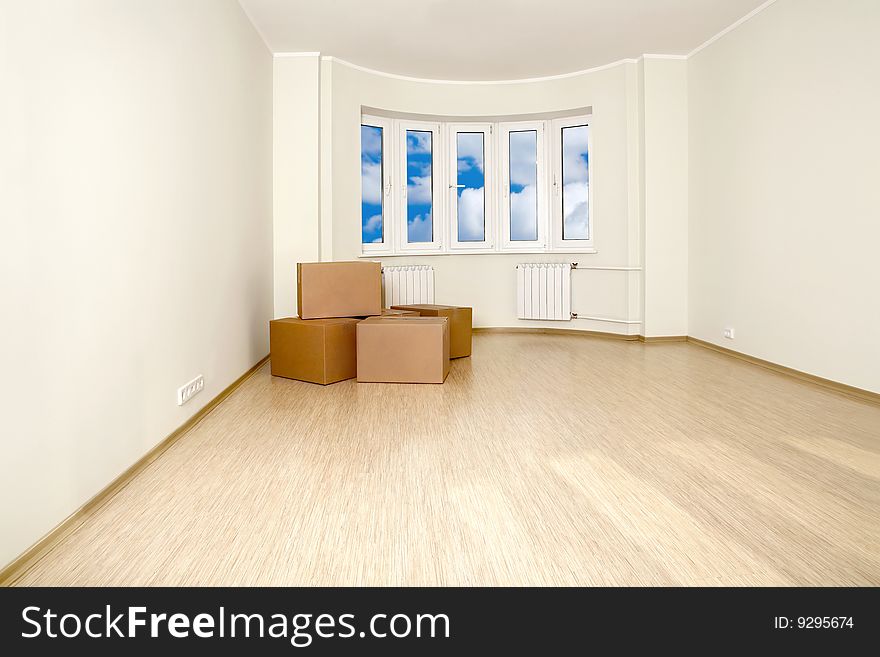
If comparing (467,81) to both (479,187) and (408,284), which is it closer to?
(479,187)

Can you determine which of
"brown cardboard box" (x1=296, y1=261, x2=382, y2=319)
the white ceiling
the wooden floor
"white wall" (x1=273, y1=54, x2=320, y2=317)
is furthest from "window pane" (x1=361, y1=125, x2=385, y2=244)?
the wooden floor

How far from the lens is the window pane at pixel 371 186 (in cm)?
628

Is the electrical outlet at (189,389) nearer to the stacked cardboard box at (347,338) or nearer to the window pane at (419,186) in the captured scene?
the stacked cardboard box at (347,338)

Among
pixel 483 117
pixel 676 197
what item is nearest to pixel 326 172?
pixel 483 117

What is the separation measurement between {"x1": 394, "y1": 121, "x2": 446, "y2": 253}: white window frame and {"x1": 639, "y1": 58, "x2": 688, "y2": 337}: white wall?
2.08m

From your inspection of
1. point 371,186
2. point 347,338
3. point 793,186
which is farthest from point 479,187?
point 793,186

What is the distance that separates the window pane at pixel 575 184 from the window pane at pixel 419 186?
1.43 meters

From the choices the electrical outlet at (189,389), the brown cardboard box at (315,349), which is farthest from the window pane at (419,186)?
the electrical outlet at (189,389)

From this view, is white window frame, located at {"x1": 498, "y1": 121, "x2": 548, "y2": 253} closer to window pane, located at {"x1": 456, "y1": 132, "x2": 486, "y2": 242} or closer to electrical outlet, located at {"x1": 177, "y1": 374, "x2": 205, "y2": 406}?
window pane, located at {"x1": 456, "y1": 132, "x2": 486, "y2": 242}

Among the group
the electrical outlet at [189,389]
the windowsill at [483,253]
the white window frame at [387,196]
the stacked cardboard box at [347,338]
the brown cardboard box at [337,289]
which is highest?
the white window frame at [387,196]

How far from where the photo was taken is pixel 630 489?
7.08 ft

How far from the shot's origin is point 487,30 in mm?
4918

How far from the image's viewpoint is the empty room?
1.67 metres

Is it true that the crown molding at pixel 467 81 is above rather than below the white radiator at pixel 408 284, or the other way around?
above
